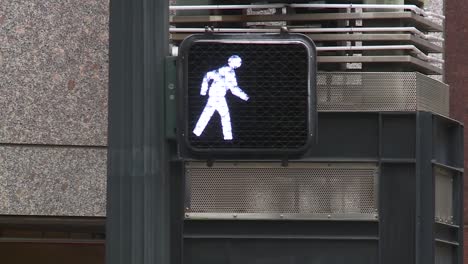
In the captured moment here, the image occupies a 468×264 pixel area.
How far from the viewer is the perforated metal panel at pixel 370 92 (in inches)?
275

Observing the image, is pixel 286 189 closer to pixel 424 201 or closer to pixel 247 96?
pixel 424 201

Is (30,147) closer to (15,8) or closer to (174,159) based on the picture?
(15,8)

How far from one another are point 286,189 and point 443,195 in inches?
38.1

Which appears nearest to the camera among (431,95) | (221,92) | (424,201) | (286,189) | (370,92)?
(221,92)

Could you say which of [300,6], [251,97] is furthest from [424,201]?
[251,97]

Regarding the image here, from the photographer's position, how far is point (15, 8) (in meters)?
8.64

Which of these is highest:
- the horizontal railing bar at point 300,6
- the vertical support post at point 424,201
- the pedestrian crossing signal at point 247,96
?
the horizontal railing bar at point 300,6

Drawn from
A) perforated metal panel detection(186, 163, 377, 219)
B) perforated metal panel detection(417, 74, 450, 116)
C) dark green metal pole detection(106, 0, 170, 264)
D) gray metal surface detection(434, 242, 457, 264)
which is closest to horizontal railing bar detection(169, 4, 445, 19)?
perforated metal panel detection(417, 74, 450, 116)

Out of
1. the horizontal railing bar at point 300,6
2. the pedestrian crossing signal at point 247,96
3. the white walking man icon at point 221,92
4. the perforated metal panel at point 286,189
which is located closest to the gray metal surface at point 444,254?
the perforated metal panel at point 286,189

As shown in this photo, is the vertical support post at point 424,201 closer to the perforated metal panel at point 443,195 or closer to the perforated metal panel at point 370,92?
the perforated metal panel at point 443,195

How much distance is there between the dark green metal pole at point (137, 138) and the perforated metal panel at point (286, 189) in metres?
1.92

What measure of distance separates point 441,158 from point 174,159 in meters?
1.60

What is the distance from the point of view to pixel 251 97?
15.8 feet

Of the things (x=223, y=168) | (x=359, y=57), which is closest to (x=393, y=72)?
(x=359, y=57)
